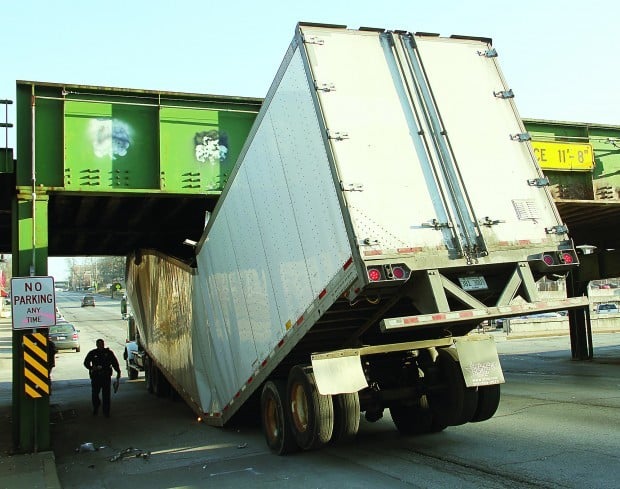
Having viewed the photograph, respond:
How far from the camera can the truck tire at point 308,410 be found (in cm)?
757

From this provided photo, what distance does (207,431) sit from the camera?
36.9ft

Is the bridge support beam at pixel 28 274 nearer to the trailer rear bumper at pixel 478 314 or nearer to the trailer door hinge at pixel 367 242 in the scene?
the trailer rear bumper at pixel 478 314

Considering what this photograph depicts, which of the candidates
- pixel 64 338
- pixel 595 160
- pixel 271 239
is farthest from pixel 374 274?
pixel 64 338

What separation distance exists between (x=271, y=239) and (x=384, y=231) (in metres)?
2.11

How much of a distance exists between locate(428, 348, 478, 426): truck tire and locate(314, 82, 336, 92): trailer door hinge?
12.6ft

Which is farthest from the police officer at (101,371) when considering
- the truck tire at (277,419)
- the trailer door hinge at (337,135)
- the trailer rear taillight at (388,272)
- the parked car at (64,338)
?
the parked car at (64,338)

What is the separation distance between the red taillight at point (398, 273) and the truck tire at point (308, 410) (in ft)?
6.43

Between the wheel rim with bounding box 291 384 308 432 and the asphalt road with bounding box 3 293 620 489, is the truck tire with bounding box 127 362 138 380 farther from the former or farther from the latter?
the wheel rim with bounding box 291 384 308 432

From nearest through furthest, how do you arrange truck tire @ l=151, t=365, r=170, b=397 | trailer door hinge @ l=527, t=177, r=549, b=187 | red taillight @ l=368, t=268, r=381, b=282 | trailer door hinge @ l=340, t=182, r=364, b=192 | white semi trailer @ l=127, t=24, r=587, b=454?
red taillight @ l=368, t=268, r=381, b=282 < trailer door hinge @ l=340, t=182, r=364, b=192 < white semi trailer @ l=127, t=24, r=587, b=454 < trailer door hinge @ l=527, t=177, r=549, b=187 < truck tire @ l=151, t=365, r=170, b=397

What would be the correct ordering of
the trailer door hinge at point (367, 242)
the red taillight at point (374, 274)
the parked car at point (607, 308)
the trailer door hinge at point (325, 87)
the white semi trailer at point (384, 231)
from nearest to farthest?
the red taillight at point (374, 274)
the trailer door hinge at point (367, 242)
the white semi trailer at point (384, 231)
the trailer door hinge at point (325, 87)
the parked car at point (607, 308)

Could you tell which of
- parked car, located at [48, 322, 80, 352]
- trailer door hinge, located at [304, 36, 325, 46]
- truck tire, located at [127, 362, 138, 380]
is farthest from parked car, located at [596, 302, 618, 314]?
trailer door hinge, located at [304, 36, 325, 46]

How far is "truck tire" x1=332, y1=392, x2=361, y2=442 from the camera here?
773 centimetres

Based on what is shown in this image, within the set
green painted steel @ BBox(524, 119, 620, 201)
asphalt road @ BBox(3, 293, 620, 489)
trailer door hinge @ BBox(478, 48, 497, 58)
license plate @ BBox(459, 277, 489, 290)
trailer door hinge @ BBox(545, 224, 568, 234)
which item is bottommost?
asphalt road @ BBox(3, 293, 620, 489)

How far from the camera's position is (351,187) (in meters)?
6.59
